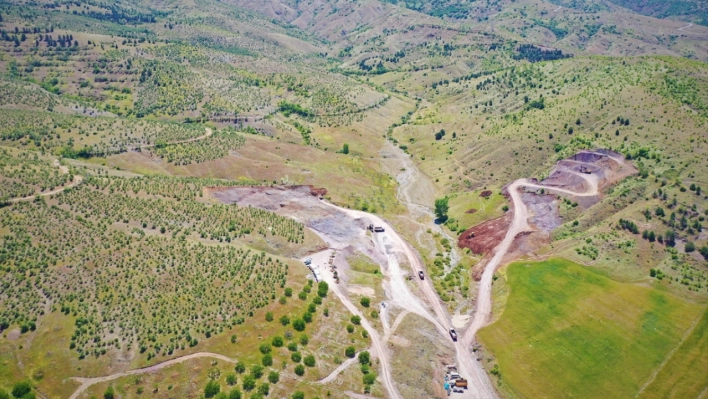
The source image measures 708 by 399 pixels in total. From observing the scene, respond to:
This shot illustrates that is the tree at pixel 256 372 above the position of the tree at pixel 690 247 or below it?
below

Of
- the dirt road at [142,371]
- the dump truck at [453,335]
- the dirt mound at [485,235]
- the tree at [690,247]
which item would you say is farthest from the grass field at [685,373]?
the dirt road at [142,371]

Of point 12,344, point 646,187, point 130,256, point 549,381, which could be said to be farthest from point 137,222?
point 646,187

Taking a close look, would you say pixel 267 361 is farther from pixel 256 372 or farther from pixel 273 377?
pixel 273 377

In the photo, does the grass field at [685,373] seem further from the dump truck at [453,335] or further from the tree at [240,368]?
the tree at [240,368]

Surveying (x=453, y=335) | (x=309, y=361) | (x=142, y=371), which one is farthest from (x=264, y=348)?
(x=453, y=335)

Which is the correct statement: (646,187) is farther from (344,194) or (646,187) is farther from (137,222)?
(137,222)

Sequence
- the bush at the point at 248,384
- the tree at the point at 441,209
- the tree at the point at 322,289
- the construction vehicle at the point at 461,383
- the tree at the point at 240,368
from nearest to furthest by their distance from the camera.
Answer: the bush at the point at 248,384 < the tree at the point at 240,368 < the construction vehicle at the point at 461,383 < the tree at the point at 322,289 < the tree at the point at 441,209

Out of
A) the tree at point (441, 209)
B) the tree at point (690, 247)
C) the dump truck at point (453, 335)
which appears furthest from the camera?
the tree at point (441, 209)
